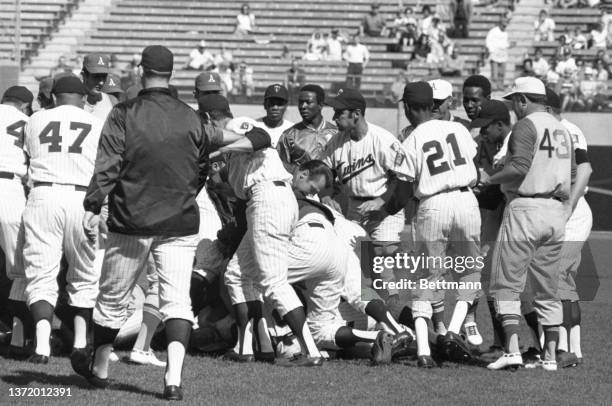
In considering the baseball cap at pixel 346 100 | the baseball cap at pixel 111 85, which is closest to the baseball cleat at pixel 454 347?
the baseball cap at pixel 346 100

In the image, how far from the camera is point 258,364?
27.2 ft

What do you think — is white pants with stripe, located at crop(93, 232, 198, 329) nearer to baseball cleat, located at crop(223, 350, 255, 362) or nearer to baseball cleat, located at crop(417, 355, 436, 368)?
baseball cleat, located at crop(223, 350, 255, 362)

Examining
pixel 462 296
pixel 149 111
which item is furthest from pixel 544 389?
pixel 149 111

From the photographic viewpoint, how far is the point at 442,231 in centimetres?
845

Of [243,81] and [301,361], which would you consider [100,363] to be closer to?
[301,361]

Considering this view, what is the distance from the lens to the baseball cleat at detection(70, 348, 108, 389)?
706 cm

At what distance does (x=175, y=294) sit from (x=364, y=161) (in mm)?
2964

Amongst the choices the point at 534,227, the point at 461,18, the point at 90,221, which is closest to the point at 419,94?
the point at 534,227

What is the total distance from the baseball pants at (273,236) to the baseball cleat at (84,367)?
4.98 feet

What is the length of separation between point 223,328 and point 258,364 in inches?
23.5

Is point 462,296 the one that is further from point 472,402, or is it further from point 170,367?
point 170,367

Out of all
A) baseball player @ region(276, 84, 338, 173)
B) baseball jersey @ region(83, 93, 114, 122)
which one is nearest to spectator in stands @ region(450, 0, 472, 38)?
baseball player @ region(276, 84, 338, 173)

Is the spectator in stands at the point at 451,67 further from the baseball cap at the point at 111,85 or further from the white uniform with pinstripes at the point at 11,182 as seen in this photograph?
the white uniform with pinstripes at the point at 11,182

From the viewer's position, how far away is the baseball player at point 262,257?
8094 millimetres
